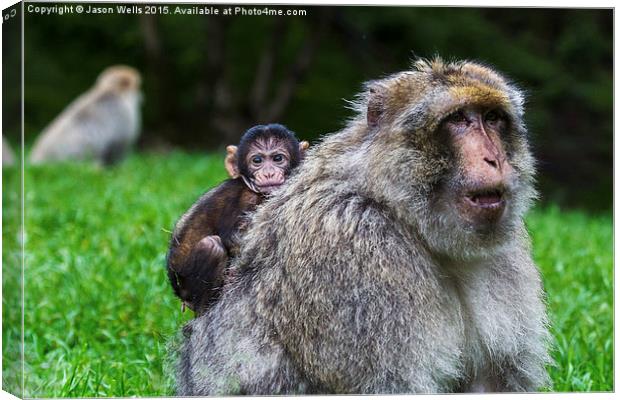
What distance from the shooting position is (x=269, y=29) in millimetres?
7363

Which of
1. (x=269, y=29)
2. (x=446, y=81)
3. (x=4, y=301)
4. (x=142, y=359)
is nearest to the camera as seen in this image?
(x=446, y=81)

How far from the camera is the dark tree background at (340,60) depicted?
6152 millimetres

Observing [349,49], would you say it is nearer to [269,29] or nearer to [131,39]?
[269,29]

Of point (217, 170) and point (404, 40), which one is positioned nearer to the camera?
point (404, 40)

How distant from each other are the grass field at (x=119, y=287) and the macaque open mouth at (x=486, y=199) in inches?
56.1

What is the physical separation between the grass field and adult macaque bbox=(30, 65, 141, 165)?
408 centimetres

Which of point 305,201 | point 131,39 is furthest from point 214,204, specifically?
point 131,39

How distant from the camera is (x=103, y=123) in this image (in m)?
14.5

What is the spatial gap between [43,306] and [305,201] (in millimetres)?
2670

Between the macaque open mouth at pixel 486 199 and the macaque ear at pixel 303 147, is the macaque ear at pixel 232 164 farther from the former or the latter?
the macaque open mouth at pixel 486 199

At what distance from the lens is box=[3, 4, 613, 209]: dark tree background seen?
20.2 feet

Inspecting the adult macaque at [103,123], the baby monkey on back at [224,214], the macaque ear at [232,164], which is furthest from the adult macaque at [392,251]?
the adult macaque at [103,123]

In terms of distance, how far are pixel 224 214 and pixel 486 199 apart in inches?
46.3

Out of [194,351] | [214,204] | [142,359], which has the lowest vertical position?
[142,359]
